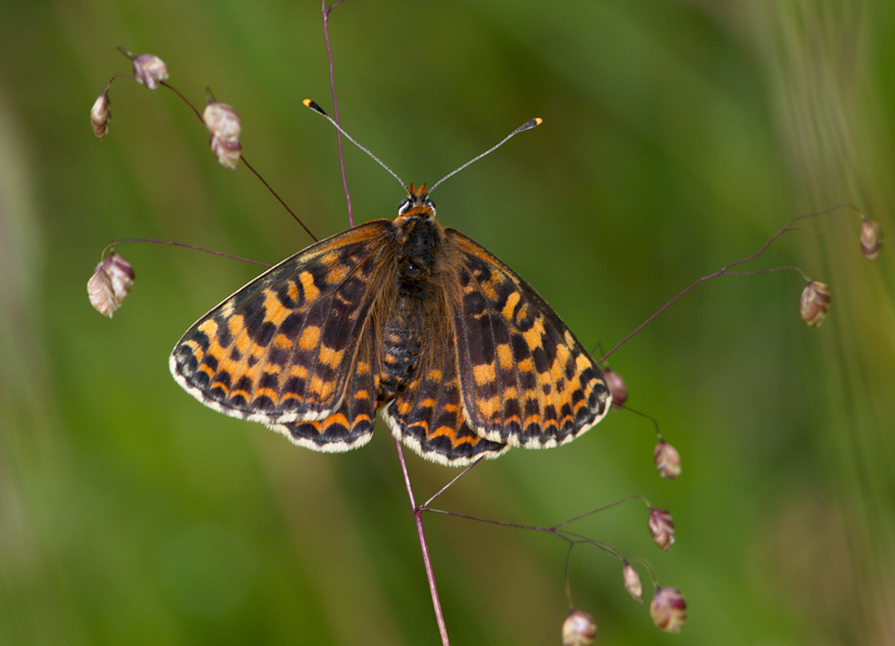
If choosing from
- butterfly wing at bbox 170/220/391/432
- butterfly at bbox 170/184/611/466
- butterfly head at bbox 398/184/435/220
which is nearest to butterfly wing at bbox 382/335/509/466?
butterfly at bbox 170/184/611/466

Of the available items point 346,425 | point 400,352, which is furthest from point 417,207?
point 346,425

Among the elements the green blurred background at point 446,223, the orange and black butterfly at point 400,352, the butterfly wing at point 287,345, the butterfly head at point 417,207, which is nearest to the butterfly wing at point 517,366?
the orange and black butterfly at point 400,352

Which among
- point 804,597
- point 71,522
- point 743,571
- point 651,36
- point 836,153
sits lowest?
point 804,597

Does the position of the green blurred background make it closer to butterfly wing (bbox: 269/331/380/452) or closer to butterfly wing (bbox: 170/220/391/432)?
butterfly wing (bbox: 170/220/391/432)

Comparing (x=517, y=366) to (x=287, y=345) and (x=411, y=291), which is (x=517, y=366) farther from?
(x=287, y=345)

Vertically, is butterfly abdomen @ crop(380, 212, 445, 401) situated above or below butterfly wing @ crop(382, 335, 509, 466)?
above

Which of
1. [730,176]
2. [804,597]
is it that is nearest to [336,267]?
[730,176]

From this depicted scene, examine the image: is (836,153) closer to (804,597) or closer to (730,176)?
(730,176)
